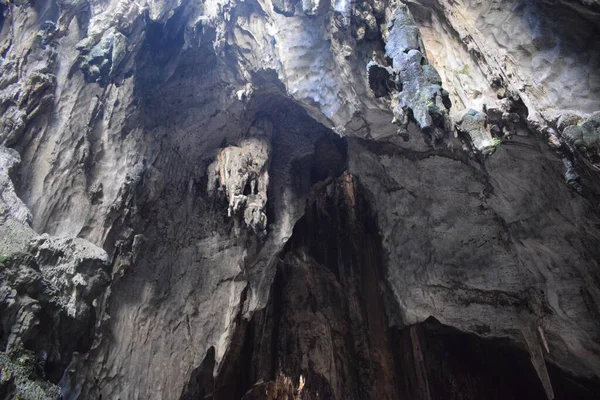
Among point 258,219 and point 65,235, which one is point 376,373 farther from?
point 65,235

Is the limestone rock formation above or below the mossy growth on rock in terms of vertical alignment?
above

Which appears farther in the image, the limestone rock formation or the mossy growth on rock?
the limestone rock formation

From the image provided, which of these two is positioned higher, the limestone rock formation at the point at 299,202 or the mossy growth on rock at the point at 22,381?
the limestone rock formation at the point at 299,202

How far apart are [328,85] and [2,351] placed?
5529mm

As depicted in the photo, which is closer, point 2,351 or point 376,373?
point 2,351

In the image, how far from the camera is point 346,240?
7453 millimetres

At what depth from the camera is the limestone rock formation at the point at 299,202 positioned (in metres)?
3.77

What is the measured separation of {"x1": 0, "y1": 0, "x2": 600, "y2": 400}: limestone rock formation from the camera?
3.77 meters

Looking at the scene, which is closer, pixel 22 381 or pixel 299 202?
pixel 22 381

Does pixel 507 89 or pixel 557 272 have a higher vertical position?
pixel 507 89

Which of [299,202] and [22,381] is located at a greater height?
[299,202]

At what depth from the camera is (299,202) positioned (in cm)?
777

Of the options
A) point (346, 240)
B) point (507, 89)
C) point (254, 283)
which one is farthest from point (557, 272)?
point (254, 283)

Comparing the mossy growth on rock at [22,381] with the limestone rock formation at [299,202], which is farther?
the limestone rock formation at [299,202]
